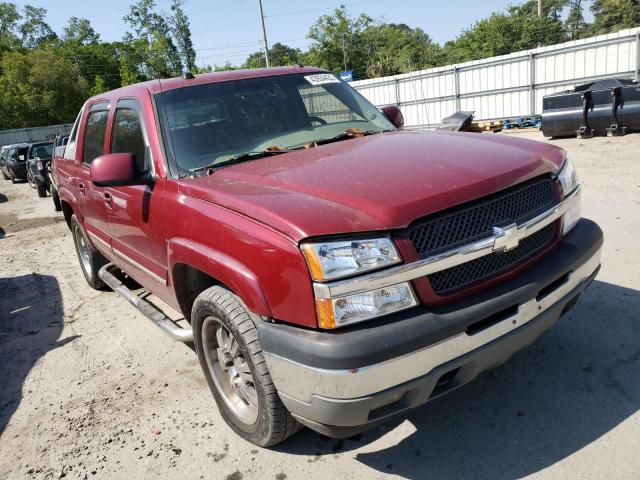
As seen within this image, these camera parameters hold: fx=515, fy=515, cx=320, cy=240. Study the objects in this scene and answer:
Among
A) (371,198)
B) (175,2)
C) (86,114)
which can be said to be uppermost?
(175,2)

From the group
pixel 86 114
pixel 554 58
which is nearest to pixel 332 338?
pixel 86 114

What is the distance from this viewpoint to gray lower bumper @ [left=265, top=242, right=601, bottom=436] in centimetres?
203

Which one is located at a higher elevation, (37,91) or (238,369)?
(37,91)

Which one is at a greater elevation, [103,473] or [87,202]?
[87,202]

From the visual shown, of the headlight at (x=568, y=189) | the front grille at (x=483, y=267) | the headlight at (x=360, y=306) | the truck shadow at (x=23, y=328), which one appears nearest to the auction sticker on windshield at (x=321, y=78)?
the headlight at (x=568, y=189)

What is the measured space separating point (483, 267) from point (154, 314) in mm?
2437

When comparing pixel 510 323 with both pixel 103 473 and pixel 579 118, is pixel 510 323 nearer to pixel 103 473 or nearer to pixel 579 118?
pixel 103 473

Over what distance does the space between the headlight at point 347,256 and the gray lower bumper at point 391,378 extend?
376mm

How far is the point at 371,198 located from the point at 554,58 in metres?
17.9

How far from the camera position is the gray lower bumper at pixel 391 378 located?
2033 mm

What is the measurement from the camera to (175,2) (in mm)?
73125

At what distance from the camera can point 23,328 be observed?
520 centimetres

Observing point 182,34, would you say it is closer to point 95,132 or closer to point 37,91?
point 37,91

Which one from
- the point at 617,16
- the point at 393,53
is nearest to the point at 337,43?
the point at 393,53
